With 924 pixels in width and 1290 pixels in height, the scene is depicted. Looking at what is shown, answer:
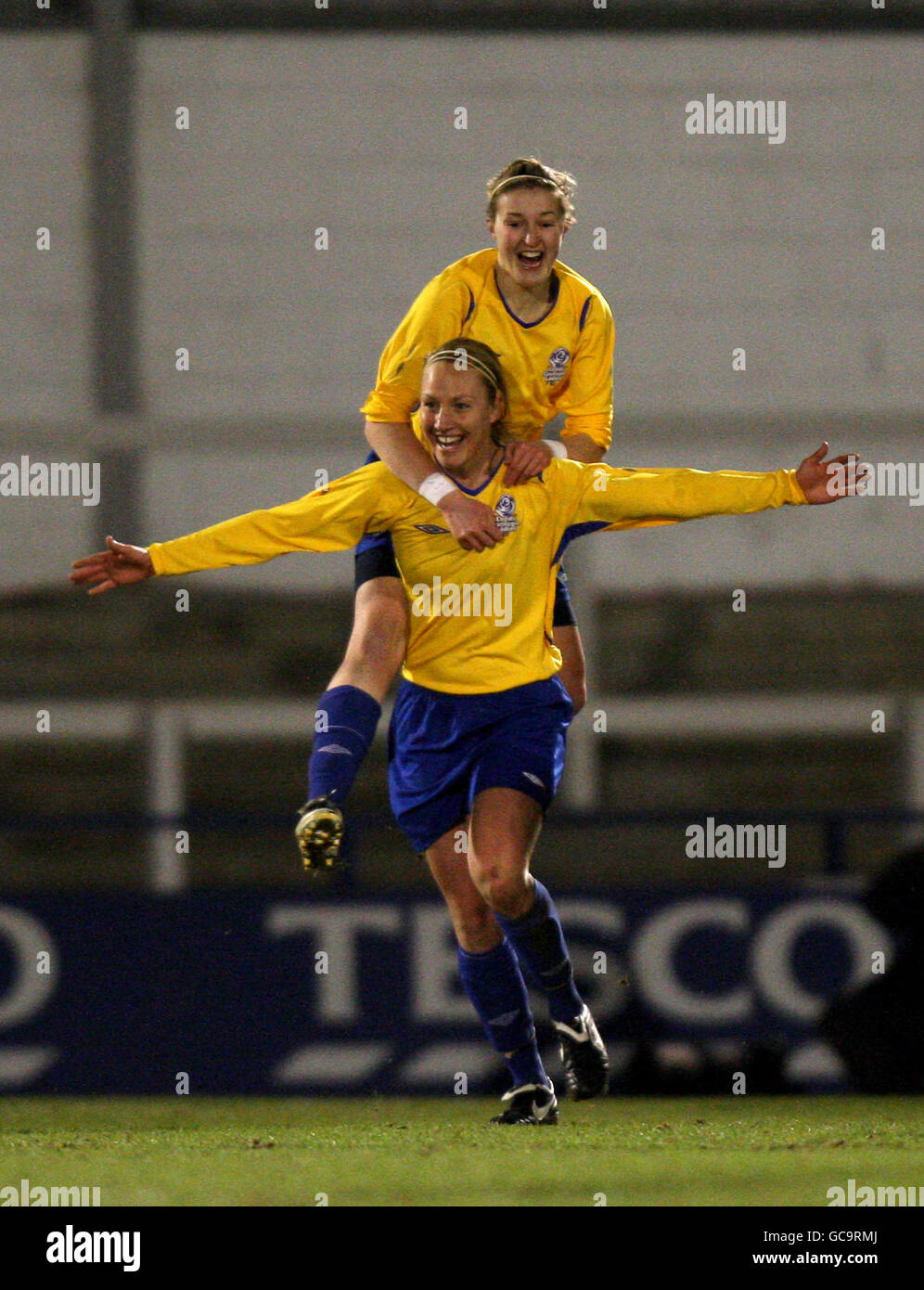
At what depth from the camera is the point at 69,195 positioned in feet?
32.3

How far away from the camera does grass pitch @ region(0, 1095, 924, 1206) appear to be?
4590mm

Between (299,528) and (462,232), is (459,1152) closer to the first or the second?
(299,528)

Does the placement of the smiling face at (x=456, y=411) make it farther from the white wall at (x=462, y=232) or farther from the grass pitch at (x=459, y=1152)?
the white wall at (x=462, y=232)

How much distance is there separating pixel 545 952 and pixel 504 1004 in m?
0.20

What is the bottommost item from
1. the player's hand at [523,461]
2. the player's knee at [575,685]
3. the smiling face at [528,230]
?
the player's knee at [575,685]

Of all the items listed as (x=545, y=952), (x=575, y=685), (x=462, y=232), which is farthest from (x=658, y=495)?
(x=462, y=232)

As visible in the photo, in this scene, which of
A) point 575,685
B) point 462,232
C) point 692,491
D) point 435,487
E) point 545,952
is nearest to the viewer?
point 435,487

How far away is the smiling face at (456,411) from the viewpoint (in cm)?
503

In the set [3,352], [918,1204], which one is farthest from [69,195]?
[918,1204]

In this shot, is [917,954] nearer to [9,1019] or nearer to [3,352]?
[9,1019]

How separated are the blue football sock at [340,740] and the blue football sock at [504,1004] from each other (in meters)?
0.71

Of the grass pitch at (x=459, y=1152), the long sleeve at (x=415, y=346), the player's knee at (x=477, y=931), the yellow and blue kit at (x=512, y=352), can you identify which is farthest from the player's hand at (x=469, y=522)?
the grass pitch at (x=459, y=1152)

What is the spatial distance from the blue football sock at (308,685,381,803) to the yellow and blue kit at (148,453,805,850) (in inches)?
9.4

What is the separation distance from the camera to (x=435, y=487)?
509cm
